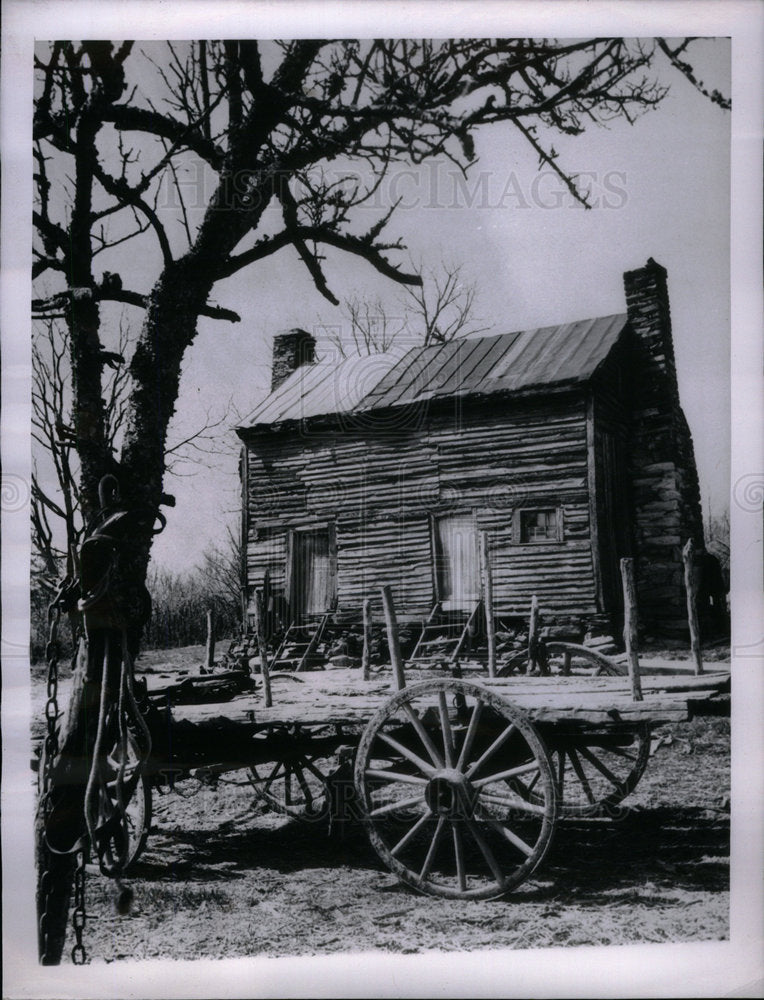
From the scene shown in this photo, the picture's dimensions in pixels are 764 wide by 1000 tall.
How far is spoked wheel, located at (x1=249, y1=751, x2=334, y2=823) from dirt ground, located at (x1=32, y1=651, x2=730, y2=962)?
8 cm

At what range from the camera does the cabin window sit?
3912mm

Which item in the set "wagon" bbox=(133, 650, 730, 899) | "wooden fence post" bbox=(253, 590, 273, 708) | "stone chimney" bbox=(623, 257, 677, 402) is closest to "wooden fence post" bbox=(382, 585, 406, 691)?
"wagon" bbox=(133, 650, 730, 899)

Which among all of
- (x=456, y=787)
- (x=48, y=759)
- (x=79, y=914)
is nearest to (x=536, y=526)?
(x=456, y=787)

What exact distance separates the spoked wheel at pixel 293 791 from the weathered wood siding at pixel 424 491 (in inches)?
32.5

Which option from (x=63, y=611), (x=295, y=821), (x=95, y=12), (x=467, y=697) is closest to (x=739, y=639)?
(x=467, y=697)

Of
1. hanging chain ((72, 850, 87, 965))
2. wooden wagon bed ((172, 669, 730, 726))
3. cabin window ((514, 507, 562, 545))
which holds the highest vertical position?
cabin window ((514, 507, 562, 545))

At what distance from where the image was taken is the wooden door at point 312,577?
402cm

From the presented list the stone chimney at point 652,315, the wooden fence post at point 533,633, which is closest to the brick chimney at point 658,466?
the stone chimney at point 652,315

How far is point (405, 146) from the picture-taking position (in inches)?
153

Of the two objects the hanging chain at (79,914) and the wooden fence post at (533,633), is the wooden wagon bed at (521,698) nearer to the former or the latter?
the wooden fence post at (533,633)

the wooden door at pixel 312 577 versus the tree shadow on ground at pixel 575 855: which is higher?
the wooden door at pixel 312 577

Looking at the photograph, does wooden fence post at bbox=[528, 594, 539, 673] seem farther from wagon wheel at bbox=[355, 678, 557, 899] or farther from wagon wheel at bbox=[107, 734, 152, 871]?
wagon wheel at bbox=[107, 734, 152, 871]

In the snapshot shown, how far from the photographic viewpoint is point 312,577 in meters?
4.03

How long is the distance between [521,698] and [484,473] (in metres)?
1.04
